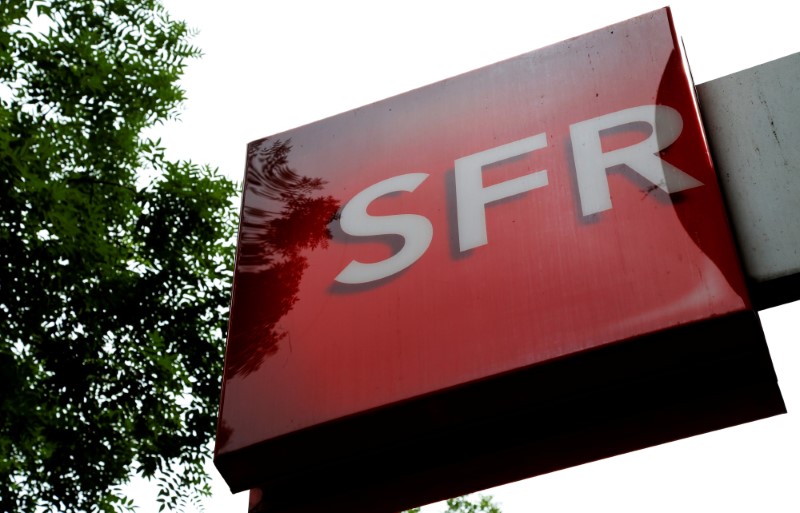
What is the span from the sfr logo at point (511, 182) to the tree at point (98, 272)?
9.06 ft

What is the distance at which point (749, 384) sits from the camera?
2.63 m

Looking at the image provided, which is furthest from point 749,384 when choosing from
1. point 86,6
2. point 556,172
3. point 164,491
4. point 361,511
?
point 86,6

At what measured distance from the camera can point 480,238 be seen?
9.98ft

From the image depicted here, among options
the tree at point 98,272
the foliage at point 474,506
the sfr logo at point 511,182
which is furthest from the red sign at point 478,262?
the foliage at point 474,506

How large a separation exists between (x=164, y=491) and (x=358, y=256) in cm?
327

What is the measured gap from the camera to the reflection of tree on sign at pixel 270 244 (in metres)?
3.19

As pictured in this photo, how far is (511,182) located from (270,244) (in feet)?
3.28

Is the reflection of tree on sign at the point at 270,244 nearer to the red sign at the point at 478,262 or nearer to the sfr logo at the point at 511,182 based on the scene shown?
the red sign at the point at 478,262

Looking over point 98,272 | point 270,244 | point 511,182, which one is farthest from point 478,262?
Result: point 98,272

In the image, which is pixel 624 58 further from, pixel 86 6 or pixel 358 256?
pixel 86 6

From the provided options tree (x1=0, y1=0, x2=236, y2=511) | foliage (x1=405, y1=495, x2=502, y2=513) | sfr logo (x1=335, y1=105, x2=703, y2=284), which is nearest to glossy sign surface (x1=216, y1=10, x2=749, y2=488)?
sfr logo (x1=335, y1=105, x2=703, y2=284)

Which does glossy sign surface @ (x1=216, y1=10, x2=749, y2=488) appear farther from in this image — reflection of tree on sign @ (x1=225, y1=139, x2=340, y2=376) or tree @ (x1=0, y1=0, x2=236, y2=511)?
tree @ (x1=0, y1=0, x2=236, y2=511)

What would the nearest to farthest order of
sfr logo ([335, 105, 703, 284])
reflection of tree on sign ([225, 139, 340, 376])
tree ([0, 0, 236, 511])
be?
sfr logo ([335, 105, 703, 284])
reflection of tree on sign ([225, 139, 340, 376])
tree ([0, 0, 236, 511])

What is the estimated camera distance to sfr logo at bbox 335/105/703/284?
2.95 metres
